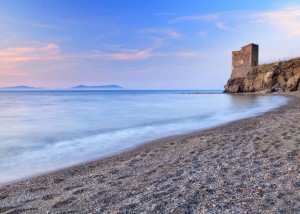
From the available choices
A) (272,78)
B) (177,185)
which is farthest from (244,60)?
(177,185)

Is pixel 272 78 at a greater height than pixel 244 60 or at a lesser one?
lesser

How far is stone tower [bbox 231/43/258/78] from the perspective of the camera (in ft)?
215

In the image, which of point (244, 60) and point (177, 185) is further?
point (244, 60)

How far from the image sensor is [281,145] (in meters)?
6.68

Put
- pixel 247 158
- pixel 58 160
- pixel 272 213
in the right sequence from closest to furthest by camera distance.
→ pixel 272 213
pixel 247 158
pixel 58 160

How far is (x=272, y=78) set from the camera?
5572 centimetres

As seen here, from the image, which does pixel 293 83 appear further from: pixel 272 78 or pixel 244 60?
pixel 244 60

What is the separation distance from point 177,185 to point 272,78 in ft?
185

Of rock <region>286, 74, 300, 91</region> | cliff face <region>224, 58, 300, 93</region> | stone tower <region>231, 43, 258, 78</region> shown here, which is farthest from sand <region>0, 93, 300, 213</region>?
stone tower <region>231, 43, 258, 78</region>

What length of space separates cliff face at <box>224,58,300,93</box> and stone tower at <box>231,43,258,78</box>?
160 centimetres

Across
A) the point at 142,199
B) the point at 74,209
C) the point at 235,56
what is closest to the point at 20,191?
the point at 74,209

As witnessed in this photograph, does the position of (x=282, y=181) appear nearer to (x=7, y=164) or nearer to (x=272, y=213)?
(x=272, y=213)

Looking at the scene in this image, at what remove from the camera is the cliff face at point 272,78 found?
50594 mm

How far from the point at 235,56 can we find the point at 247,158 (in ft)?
217
